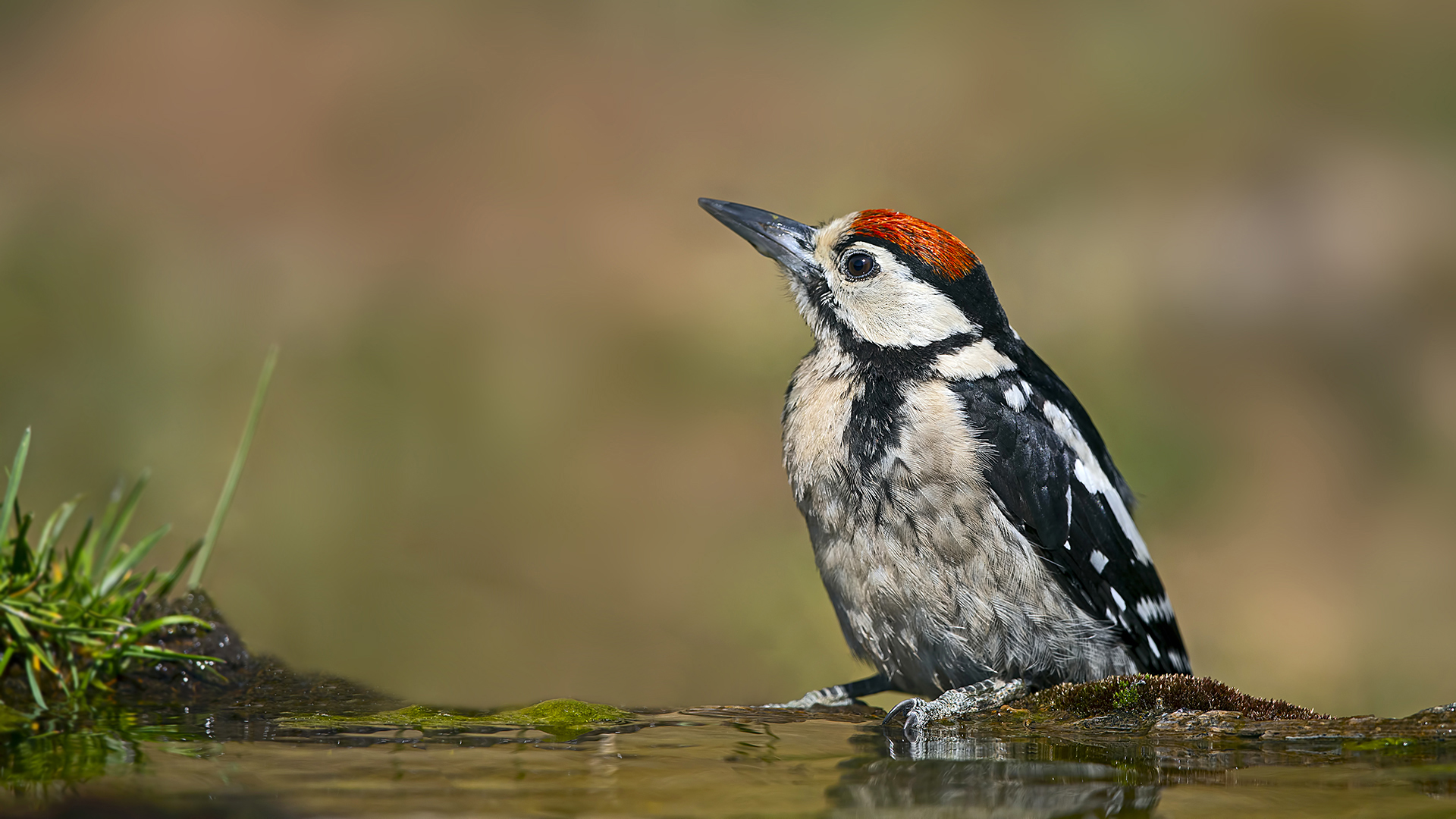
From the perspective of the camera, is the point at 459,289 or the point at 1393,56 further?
the point at 1393,56

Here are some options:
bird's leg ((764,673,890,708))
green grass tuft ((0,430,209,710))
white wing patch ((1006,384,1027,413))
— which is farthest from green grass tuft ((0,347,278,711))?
white wing patch ((1006,384,1027,413))

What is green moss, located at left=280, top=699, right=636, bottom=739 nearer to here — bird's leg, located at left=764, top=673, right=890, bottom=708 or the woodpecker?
the woodpecker

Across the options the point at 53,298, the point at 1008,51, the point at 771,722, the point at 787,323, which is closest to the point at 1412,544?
the point at 787,323

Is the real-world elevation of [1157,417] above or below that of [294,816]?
above

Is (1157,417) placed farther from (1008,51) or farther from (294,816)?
(294,816)

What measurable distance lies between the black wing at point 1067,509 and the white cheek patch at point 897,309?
267 millimetres

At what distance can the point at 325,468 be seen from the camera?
7508 millimetres

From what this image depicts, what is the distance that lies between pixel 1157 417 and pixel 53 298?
Answer: 8033mm

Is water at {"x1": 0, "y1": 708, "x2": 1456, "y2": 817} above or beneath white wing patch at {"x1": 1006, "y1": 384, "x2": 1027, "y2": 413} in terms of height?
beneath

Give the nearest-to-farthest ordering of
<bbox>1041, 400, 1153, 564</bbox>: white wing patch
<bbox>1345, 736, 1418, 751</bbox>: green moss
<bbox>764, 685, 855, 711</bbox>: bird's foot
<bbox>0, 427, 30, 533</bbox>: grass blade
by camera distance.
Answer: <bbox>1345, 736, 1418, 751</bbox>: green moss
<bbox>0, 427, 30, 533</bbox>: grass blade
<bbox>764, 685, 855, 711</bbox>: bird's foot
<bbox>1041, 400, 1153, 564</bbox>: white wing patch

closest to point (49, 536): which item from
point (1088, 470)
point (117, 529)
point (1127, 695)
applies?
point (117, 529)

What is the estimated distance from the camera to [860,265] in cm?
411

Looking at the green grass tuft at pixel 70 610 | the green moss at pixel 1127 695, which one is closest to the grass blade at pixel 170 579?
the green grass tuft at pixel 70 610

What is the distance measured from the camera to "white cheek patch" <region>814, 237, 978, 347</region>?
157 inches
